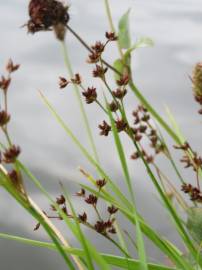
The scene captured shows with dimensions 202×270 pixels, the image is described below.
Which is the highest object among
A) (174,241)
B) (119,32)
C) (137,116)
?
(119,32)

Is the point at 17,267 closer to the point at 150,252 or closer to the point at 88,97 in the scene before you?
the point at 150,252

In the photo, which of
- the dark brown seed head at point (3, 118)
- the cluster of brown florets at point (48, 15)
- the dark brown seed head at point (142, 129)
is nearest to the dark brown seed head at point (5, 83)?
the dark brown seed head at point (3, 118)

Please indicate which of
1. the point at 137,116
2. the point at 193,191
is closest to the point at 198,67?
the point at 193,191

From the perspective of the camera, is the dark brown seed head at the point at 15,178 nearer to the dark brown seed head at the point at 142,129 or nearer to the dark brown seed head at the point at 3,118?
the dark brown seed head at the point at 3,118

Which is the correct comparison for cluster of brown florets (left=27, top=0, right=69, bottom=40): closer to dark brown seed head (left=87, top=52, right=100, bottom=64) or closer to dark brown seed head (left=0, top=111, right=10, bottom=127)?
dark brown seed head (left=87, top=52, right=100, bottom=64)

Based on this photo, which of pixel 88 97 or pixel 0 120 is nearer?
pixel 0 120

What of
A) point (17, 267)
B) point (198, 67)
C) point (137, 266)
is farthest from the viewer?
point (17, 267)

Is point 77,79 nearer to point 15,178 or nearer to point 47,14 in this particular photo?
point 47,14

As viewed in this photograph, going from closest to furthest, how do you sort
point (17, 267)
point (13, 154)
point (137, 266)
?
point (13, 154), point (137, 266), point (17, 267)
